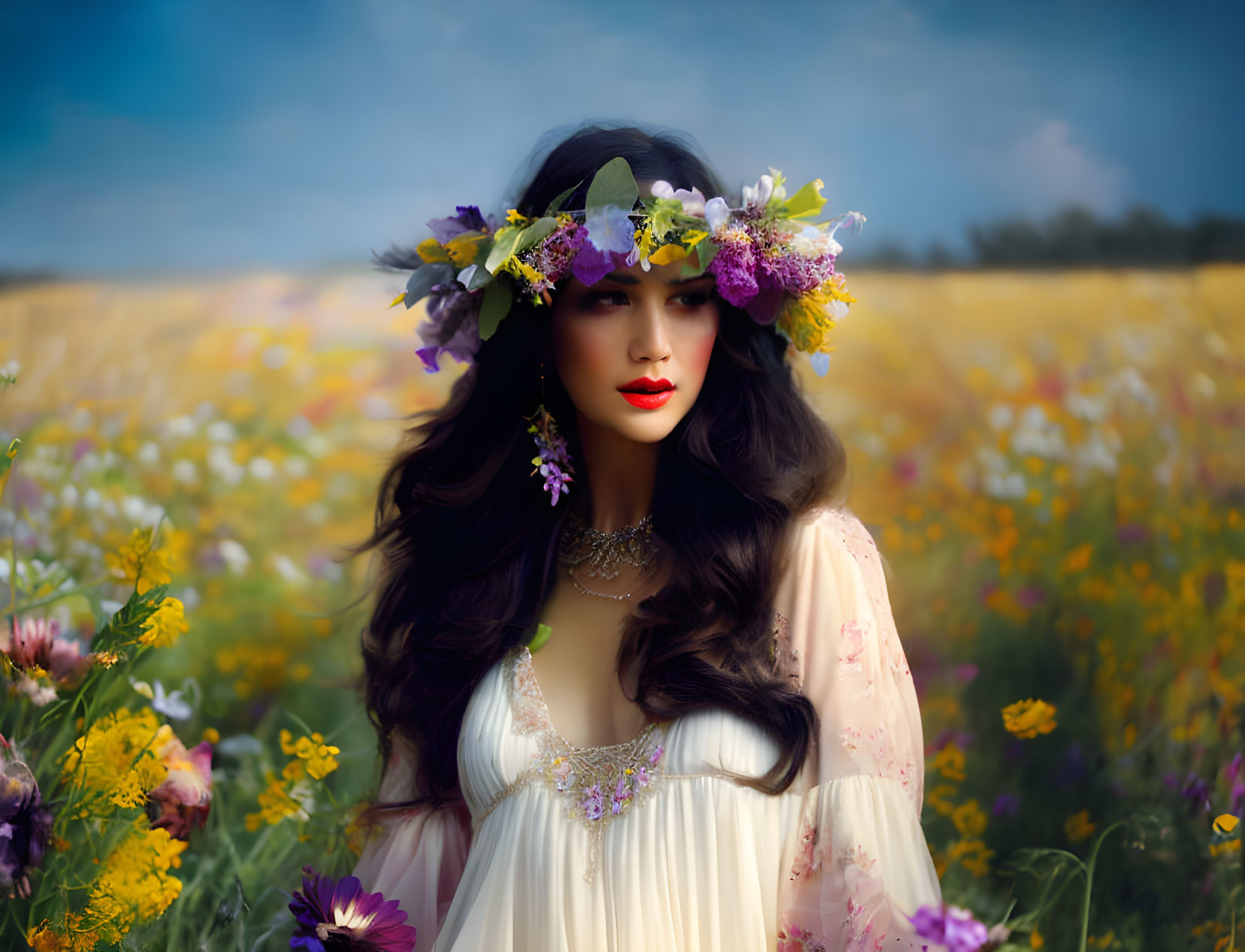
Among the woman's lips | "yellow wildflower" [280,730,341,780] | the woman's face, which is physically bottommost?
"yellow wildflower" [280,730,341,780]

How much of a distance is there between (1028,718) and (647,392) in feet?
2.61

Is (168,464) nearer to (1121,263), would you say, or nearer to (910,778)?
(910,778)

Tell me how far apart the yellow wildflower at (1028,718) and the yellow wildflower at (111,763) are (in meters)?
1.26

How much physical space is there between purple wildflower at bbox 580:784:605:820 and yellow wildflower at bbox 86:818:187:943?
0.53m

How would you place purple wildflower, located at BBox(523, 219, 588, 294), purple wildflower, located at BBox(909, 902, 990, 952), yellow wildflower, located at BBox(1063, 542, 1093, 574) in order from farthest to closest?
yellow wildflower, located at BBox(1063, 542, 1093, 574)
purple wildflower, located at BBox(523, 219, 588, 294)
purple wildflower, located at BBox(909, 902, 990, 952)

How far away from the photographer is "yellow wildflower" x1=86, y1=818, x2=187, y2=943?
1.39 m

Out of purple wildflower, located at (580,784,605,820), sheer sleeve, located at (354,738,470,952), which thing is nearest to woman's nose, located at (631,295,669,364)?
purple wildflower, located at (580,784,605,820)

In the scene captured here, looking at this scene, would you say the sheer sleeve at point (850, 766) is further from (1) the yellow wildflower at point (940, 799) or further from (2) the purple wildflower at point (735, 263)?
(1) the yellow wildflower at point (940, 799)

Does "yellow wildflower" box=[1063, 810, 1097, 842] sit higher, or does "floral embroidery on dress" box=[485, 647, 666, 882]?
"floral embroidery on dress" box=[485, 647, 666, 882]

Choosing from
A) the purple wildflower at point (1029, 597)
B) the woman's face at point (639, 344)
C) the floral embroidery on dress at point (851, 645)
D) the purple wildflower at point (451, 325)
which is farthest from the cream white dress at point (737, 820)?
the purple wildflower at point (1029, 597)

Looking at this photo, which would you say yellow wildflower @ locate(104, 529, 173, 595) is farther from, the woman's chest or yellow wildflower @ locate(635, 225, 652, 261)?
yellow wildflower @ locate(635, 225, 652, 261)

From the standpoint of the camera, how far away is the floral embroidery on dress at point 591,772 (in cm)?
146

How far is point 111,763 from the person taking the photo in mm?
1441

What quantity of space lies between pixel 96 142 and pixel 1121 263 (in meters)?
2.58
